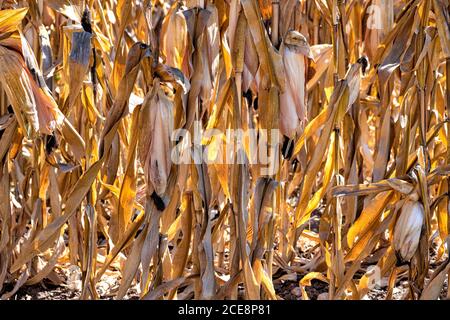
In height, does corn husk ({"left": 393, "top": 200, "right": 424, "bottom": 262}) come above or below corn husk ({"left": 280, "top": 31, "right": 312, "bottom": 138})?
below

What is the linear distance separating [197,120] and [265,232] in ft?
0.51

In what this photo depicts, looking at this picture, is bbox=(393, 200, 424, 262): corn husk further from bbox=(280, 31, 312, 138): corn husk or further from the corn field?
bbox=(280, 31, 312, 138): corn husk

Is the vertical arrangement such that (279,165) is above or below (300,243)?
above

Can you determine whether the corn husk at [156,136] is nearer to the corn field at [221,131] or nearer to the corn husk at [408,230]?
the corn field at [221,131]

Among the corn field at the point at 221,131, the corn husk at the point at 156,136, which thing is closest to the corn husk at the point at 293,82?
the corn field at the point at 221,131

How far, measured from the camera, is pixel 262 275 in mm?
856

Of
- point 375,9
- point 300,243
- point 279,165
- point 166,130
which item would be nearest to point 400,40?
point 375,9

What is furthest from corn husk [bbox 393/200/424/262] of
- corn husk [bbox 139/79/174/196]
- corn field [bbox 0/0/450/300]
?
corn husk [bbox 139/79/174/196]

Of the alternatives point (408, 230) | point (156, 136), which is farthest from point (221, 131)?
point (408, 230)

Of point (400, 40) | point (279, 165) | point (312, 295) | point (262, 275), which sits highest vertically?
point (400, 40)

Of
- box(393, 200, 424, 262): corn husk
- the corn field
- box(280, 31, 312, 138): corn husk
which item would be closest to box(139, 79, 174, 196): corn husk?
the corn field

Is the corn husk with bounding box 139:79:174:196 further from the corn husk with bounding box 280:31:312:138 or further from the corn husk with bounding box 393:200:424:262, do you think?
the corn husk with bounding box 393:200:424:262

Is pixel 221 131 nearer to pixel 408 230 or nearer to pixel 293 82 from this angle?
pixel 293 82
